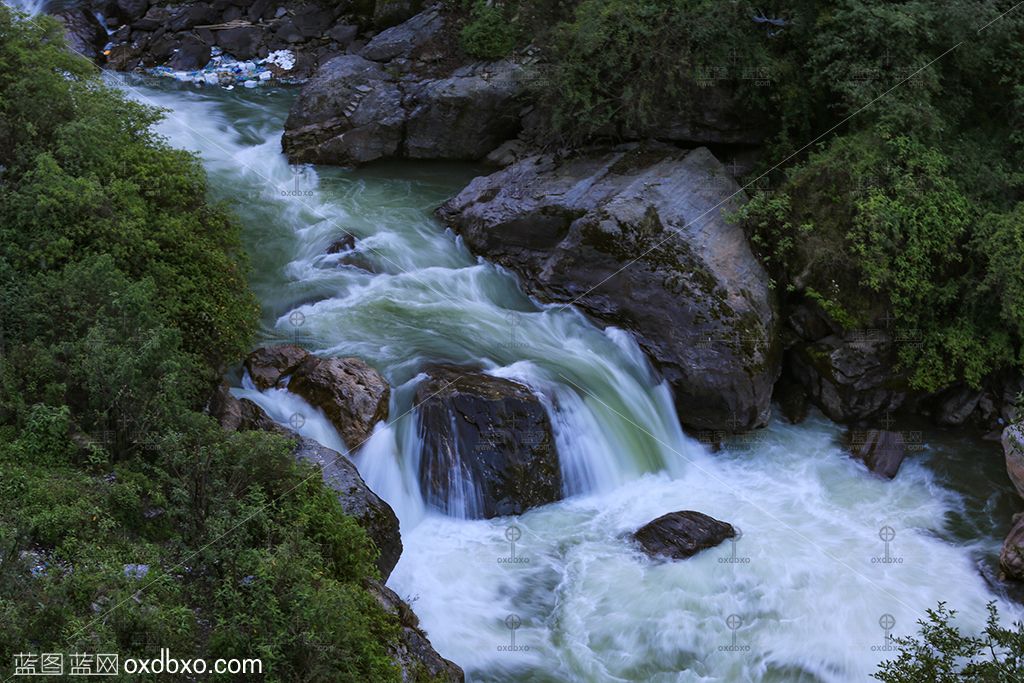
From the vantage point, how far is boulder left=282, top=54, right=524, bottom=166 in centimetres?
1712

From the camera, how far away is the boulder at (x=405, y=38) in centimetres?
1833

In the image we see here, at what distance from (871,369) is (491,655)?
6.80 metres

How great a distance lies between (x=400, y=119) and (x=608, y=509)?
897 centimetres

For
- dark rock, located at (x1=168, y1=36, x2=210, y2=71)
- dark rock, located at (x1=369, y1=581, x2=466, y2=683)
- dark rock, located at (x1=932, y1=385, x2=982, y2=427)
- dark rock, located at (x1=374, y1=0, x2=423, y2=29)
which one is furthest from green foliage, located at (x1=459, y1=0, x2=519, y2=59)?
dark rock, located at (x1=369, y1=581, x2=466, y2=683)

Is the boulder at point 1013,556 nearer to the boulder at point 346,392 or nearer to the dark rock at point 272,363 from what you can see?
the boulder at point 346,392

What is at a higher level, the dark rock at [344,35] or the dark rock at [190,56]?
the dark rock at [344,35]

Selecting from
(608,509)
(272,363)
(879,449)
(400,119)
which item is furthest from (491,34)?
(879,449)

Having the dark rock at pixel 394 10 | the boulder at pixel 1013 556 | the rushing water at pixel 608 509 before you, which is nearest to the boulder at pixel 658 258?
the rushing water at pixel 608 509

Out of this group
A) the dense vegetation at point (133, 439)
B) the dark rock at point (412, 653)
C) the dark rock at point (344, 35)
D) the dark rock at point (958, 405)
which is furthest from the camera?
the dark rock at point (344, 35)

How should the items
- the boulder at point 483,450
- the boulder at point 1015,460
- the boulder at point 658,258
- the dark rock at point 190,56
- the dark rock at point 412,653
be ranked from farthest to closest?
the dark rock at point 190,56, the boulder at point 658,258, the boulder at point 1015,460, the boulder at point 483,450, the dark rock at point 412,653

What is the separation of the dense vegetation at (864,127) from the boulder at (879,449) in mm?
823

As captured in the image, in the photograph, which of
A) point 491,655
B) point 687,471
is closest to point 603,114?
point 687,471

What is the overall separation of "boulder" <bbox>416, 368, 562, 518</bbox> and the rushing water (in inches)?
7.1

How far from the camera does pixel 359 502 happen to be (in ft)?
30.2
